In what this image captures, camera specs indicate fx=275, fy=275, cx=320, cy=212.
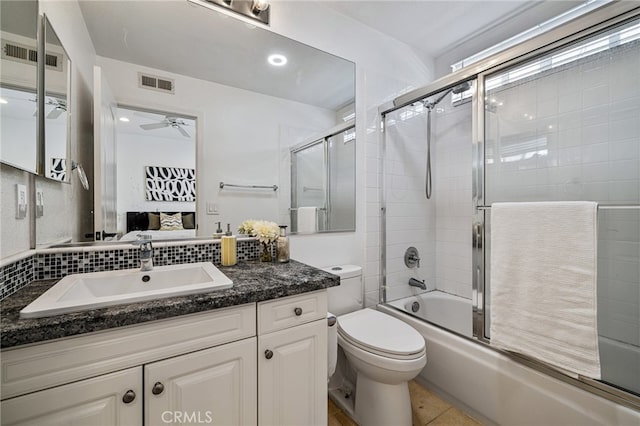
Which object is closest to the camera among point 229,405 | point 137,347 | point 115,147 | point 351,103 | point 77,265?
point 137,347

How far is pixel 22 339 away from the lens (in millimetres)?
643

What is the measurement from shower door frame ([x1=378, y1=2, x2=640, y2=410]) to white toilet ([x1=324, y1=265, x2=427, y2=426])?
45 cm

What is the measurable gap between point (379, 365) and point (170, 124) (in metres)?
1.56

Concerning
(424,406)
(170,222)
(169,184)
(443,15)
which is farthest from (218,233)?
(443,15)

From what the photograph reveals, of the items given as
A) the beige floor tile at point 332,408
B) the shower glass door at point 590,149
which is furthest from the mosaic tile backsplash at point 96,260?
the shower glass door at point 590,149

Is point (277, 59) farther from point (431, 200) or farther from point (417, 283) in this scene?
point (417, 283)

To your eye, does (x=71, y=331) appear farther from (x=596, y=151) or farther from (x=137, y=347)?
(x=596, y=151)

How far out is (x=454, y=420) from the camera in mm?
1494

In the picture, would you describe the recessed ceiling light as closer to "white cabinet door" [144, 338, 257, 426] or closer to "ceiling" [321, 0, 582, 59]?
"ceiling" [321, 0, 582, 59]

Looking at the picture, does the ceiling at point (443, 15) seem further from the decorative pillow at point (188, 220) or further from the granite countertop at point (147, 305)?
the granite countertop at point (147, 305)

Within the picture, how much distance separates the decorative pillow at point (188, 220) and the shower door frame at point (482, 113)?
1314 millimetres

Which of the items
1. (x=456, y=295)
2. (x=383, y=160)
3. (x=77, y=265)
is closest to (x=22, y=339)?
(x=77, y=265)

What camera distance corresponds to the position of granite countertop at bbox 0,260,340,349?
0.67 metres

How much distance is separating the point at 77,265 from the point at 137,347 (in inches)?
24.1
